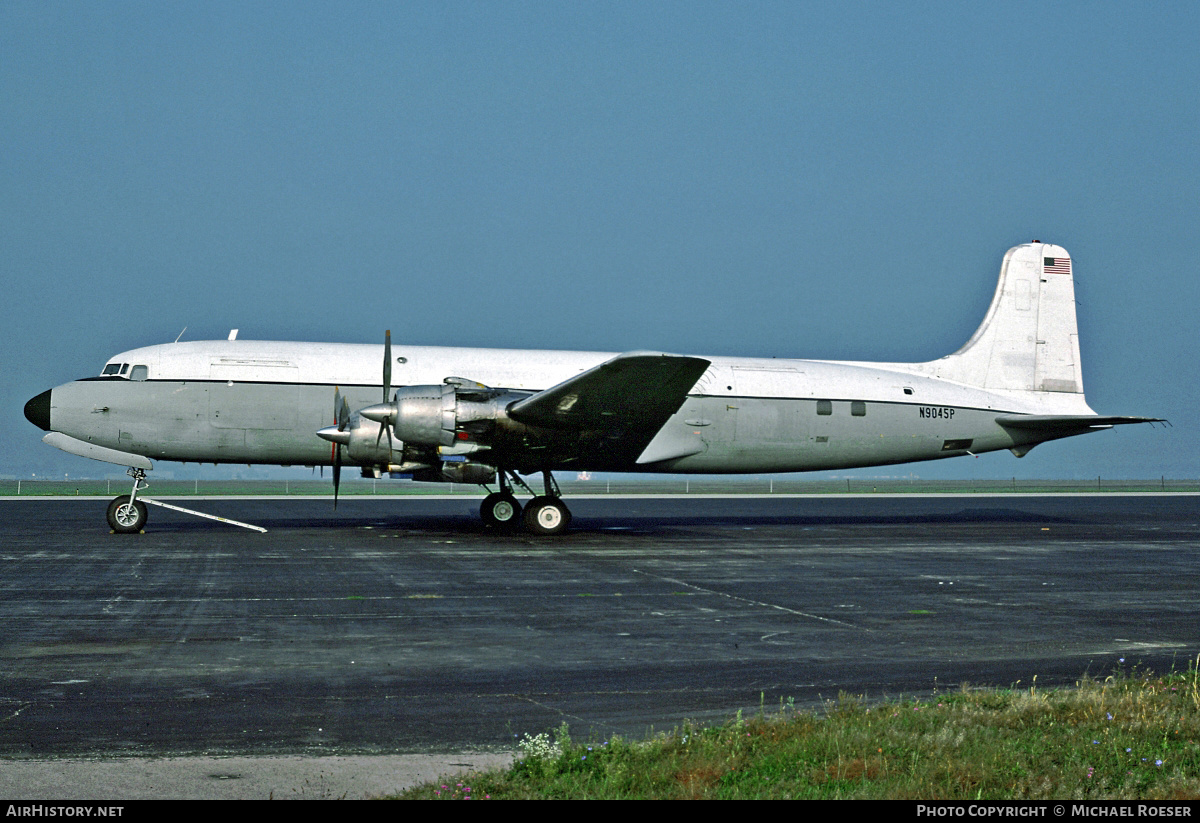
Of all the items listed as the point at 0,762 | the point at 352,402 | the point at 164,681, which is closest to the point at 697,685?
the point at 164,681

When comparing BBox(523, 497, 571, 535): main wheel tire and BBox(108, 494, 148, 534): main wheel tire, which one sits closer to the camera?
BBox(108, 494, 148, 534): main wheel tire

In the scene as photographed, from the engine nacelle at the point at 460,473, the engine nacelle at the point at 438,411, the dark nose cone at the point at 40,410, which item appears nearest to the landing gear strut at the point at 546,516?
the engine nacelle at the point at 460,473

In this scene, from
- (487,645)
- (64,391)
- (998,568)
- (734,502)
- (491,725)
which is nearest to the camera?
(491,725)

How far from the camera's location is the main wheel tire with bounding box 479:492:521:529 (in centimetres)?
2727

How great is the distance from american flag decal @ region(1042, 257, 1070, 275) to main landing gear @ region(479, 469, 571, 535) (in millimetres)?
17123

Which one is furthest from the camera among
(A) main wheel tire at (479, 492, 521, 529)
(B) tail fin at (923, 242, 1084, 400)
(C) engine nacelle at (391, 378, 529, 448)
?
(B) tail fin at (923, 242, 1084, 400)

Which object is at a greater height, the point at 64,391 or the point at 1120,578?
the point at 64,391

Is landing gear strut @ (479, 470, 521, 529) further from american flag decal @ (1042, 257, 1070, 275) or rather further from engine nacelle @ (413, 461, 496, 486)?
american flag decal @ (1042, 257, 1070, 275)

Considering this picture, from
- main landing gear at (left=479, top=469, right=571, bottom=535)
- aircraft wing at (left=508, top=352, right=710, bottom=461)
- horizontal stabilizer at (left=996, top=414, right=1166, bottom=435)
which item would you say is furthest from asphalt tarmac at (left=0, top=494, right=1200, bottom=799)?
horizontal stabilizer at (left=996, top=414, right=1166, bottom=435)

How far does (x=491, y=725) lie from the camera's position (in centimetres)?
794

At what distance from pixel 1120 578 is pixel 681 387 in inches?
383

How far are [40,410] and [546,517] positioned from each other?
12.6 metres

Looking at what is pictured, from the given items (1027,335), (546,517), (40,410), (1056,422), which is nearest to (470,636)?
(546,517)
